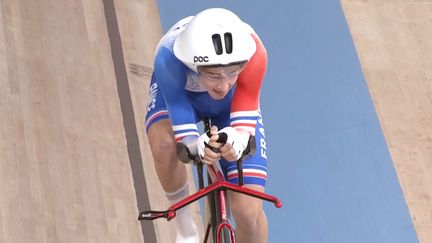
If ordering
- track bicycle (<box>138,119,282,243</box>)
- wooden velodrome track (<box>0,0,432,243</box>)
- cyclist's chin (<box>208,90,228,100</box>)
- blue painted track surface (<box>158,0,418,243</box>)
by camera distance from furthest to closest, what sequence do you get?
1. blue painted track surface (<box>158,0,418,243</box>)
2. wooden velodrome track (<box>0,0,432,243</box>)
3. cyclist's chin (<box>208,90,228,100</box>)
4. track bicycle (<box>138,119,282,243</box>)

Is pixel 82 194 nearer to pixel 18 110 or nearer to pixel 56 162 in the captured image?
pixel 56 162

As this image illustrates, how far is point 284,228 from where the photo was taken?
3.96 metres

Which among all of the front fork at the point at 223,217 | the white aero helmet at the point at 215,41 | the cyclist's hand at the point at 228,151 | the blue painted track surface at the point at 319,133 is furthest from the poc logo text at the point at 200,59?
the blue painted track surface at the point at 319,133

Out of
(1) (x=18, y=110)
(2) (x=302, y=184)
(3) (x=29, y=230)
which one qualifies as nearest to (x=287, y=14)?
(2) (x=302, y=184)

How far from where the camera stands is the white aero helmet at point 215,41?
2.55m

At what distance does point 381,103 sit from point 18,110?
68.5 inches

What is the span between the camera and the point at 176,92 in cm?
276

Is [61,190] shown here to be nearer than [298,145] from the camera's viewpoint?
Yes

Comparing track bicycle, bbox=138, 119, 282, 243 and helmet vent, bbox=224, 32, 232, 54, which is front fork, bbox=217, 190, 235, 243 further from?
helmet vent, bbox=224, 32, 232, 54

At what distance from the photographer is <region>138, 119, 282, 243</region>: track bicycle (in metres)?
2.55

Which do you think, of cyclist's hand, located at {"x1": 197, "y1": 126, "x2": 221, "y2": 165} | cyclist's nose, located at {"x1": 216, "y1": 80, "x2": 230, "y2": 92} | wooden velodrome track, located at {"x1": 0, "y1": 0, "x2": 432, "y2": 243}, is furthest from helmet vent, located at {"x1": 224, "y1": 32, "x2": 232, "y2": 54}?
wooden velodrome track, located at {"x1": 0, "y1": 0, "x2": 432, "y2": 243}

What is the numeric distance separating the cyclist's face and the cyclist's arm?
0.07 meters

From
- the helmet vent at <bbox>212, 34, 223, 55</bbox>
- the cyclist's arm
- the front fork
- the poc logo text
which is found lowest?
the front fork

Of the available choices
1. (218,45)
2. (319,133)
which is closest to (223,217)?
(218,45)
